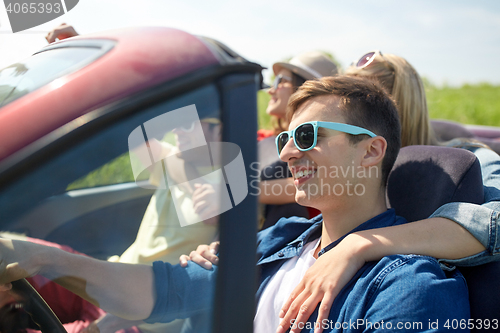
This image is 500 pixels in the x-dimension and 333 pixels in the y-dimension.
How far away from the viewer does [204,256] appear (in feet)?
3.61

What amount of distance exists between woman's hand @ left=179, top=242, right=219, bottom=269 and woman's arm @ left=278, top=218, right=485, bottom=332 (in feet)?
1.28

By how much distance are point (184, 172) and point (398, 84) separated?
1739mm

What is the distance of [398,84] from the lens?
2.35 meters

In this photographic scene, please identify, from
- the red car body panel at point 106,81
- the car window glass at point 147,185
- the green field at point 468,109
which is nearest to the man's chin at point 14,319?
the car window glass at point 147,185

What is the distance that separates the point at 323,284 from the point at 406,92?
1.53 metres

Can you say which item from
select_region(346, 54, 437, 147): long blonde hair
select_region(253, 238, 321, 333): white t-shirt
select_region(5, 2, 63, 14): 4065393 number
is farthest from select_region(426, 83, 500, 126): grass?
select_region(5, 2, 63, 14): 4065393 number

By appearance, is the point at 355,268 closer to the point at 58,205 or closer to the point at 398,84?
the point at 58,205

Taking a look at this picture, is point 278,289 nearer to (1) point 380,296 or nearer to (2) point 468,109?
(1) point 380,296

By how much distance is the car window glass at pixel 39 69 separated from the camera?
1016mm

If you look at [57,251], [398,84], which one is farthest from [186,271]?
[398,84]

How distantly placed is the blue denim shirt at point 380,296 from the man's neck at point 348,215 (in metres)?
0.25

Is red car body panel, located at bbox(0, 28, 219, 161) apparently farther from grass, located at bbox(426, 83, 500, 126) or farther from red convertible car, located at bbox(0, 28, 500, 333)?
grass, located at bbox(426, 83, 500, 126)

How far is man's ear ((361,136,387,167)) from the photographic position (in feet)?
5.15

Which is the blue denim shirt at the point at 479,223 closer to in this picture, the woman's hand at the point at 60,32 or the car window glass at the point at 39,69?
the car window glass at the point at 39,69
